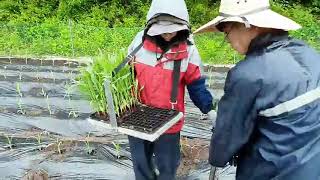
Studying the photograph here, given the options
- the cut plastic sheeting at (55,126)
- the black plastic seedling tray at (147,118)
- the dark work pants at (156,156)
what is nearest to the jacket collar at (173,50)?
the black plastic seedling tray at (147,118)

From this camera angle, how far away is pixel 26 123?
395 cm

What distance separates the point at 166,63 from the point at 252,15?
83 centimetres

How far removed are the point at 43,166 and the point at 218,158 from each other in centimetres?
189

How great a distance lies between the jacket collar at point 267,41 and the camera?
62.1 inches

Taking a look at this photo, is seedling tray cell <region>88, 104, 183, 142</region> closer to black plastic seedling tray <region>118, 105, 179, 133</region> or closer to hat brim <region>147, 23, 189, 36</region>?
black plastic seedling tray <region>118, 105, 179, 133</region>

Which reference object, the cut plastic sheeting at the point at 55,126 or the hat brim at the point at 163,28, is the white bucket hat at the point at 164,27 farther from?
the cut plastic sheeting at the point at 55,126

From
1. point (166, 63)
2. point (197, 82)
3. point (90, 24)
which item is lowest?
point (90, 24)

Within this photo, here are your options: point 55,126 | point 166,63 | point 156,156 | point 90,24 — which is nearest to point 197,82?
point 166,63

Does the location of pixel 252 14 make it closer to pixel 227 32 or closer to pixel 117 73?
pixel 227 32

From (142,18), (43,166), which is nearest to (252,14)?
(43,166)

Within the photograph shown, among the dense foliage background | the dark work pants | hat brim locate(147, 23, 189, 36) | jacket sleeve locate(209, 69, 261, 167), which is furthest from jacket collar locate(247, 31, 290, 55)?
the dense foliage background

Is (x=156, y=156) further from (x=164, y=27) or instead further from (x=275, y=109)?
(x=275, y=109)

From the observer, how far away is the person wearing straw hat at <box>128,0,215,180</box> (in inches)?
90.0

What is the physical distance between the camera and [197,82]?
2447 millimetres
